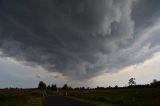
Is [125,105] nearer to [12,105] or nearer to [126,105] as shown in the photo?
[126,105]

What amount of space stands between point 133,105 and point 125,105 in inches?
94.3

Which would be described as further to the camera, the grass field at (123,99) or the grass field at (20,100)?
the grass field at (20,100)

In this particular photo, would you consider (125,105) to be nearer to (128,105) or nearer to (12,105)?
(128,105)

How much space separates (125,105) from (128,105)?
92 cm

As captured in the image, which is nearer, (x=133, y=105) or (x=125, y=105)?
(x=133, y=105)

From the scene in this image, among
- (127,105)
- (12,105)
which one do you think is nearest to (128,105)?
(127,105)

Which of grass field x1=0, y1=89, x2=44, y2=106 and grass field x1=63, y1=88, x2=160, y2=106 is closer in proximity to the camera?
grass field x1=63, y1=88, x2=160, y2=106

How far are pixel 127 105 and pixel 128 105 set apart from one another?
0.27m

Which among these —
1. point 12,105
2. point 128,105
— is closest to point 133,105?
point 128,105

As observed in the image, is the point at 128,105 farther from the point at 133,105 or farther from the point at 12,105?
the point at 12,105

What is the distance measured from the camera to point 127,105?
34000mm

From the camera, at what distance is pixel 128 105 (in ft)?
111

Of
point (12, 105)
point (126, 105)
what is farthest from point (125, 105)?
point (12, 105)

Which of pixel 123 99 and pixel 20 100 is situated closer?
pixel 20 100
